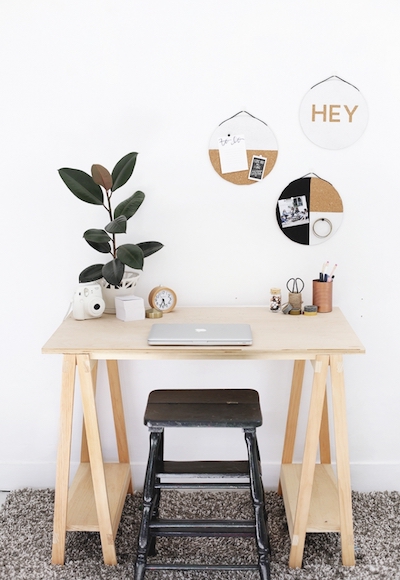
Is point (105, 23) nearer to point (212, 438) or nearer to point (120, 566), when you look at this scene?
point (212, 438)

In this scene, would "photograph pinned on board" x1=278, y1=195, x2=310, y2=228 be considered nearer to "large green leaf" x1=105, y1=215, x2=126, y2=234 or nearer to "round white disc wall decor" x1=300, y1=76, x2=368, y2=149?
"round white disc wall decor" x1=300, y1=76, x2=368, y2=149

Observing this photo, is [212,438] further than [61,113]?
Yes

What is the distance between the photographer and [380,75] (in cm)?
216

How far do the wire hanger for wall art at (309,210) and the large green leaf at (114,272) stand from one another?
0.70 m

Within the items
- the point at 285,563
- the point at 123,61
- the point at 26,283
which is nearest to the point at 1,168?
the point at 26,283

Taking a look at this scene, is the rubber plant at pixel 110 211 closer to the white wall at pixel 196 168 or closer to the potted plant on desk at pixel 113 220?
the potted plant on desk at pixel 113 220

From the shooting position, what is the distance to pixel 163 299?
2205 mm

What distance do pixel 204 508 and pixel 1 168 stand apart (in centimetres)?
163

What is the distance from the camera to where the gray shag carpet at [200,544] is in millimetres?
1961

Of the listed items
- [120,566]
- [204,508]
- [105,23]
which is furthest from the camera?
[204,508]

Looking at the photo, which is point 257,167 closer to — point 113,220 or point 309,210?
point 309,210

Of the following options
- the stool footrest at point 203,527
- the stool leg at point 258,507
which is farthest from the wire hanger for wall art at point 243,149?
the stool footrest at point 203,527

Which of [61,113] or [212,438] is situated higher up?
[61,113]

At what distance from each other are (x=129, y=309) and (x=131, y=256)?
0.23m
